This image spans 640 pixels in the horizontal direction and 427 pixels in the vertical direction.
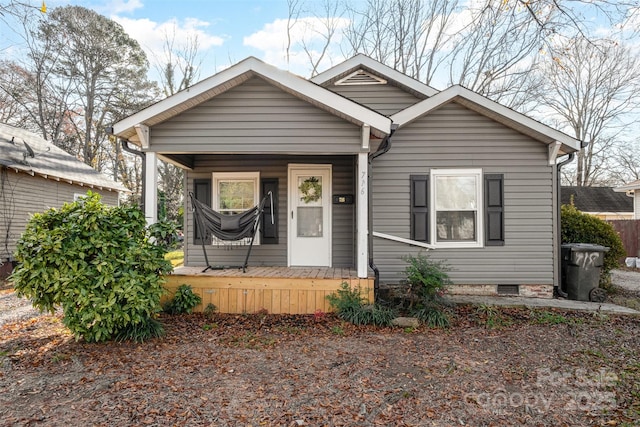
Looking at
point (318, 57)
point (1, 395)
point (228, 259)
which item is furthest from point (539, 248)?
point (318, 57)

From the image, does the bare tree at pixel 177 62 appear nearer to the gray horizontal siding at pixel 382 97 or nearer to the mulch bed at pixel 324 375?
the gray horizontal siding at pixel 382 97

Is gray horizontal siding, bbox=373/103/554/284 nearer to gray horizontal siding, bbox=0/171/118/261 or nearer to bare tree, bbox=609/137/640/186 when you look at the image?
gray horizontal siding, bbox=0/171/118/261

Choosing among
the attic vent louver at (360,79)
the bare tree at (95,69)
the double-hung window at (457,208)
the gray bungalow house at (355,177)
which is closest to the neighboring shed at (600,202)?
the gray bungalow house at (355,177)

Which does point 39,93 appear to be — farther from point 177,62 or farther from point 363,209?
point 363,209

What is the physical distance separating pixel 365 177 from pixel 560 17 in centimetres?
305

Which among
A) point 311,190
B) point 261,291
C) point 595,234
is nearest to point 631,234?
point 595,234

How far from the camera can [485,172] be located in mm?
5785

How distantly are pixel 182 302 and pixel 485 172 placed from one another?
5146 mm

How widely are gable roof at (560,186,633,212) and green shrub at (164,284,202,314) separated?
1916cm

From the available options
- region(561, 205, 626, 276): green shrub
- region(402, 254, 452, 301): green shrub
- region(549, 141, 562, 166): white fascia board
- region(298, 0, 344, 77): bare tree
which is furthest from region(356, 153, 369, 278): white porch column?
region(298, 0, 344, 77): bare tree

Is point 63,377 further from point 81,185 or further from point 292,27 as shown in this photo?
point 292,27

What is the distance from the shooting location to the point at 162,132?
15.7 feet

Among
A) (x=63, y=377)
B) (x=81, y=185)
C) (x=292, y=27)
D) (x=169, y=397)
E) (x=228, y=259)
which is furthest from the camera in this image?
(x=292, y=27)

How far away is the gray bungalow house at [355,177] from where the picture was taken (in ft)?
15.5
